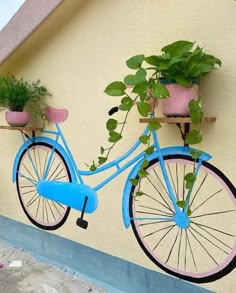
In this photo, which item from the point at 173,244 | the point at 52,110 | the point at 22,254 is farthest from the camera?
the point at 22,254

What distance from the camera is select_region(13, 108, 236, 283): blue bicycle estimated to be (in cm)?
191

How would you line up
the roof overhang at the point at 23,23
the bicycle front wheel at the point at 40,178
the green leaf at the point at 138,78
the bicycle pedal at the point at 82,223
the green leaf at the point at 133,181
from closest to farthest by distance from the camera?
1. the green leaf at the point at 138,78
2. the green leaf at the point at 133,181
3. the roof overhang at the point at 23,23
4. the bicycle pedal at the point at 82,223
5. the bicycle front wheel at the point at 40,178

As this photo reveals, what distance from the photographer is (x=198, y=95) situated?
1.86 meters

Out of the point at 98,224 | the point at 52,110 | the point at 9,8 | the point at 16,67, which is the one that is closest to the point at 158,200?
the point at 98,224

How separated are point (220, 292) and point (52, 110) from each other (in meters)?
1.80

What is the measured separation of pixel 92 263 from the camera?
2613 millimetres

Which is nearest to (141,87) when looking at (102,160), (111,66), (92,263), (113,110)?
(113,110)

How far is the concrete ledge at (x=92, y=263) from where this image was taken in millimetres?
2203

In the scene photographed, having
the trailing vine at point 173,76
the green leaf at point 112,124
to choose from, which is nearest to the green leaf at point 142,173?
the trailing vine at point 173,76

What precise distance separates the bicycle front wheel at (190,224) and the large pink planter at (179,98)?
1.20 feet

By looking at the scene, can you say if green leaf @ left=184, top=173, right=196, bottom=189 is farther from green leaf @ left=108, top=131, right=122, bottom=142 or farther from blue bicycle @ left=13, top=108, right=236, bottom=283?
green leaf @ left=108, top=131, right=122, bottom=142

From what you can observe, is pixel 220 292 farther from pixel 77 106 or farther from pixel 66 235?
pixel 77 106

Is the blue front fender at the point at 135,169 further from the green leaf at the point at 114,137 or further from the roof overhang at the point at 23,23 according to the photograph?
the roof overhang at the point at 23,23

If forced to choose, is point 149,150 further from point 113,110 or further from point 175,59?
point 175,59
